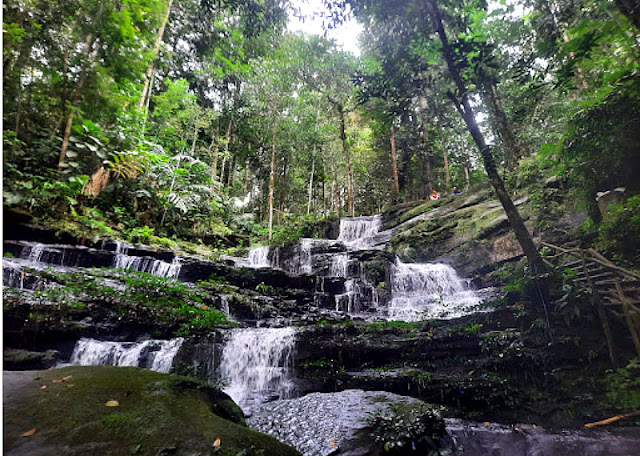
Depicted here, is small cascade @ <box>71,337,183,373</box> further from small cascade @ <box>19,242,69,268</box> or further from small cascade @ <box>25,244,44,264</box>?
small cascade @ <box>25,244,44,264</box>

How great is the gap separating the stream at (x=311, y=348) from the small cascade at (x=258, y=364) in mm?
16

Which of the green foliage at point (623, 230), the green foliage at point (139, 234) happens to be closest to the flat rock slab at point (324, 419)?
the green foliage at point (623, 230)

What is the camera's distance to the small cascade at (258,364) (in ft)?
15.1

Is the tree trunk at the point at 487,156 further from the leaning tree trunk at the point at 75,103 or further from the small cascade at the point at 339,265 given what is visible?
the small cascade at the point at 339,265

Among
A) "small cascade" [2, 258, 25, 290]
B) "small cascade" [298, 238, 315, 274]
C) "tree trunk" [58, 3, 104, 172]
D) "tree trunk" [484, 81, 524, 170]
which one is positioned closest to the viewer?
"tree trunk" [58, 3, 104, 172]

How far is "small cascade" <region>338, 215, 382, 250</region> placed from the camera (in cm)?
1393

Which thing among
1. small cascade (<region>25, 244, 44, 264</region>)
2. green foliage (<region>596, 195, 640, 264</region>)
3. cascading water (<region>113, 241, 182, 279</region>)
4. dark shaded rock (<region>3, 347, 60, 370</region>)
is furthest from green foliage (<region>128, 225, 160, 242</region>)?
green foliage (<region>596, 195, 640, 264</region>)

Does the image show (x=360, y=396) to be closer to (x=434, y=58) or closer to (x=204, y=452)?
(x=204, y=452)

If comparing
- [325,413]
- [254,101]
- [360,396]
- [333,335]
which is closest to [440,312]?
[333,335]

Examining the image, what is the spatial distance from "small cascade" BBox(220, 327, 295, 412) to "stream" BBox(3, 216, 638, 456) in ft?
0.05

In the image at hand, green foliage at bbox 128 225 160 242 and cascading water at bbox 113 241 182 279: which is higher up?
green foliage at bbox 128 225 160 242

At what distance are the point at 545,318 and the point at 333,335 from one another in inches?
132

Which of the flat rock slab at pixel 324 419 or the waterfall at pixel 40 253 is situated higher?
the waterfall at pixel 40 253

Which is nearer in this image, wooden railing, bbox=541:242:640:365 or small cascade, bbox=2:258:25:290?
wooden railing, bbox=541:242:640:365
